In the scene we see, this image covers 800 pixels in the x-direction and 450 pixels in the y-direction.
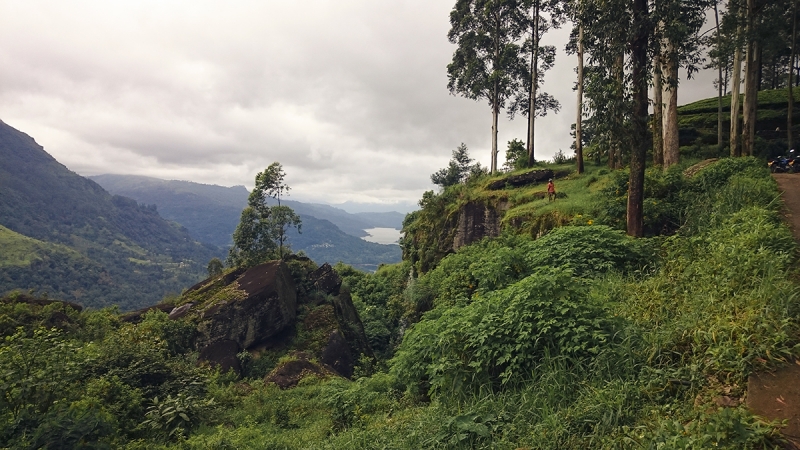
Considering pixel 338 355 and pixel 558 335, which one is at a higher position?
pixel 558 335

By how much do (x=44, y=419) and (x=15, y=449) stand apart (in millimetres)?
661

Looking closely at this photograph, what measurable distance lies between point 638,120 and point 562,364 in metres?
6.94

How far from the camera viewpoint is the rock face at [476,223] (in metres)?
18.0

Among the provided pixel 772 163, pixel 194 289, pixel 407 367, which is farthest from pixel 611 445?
pixel 194 289

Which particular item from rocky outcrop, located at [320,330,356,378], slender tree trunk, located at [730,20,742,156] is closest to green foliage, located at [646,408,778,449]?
slender tree trunk, located at [730,20,742,156]

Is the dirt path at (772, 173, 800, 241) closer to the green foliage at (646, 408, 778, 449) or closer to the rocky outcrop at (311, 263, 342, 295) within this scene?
the green foliage at (646, 408, 778, 449)

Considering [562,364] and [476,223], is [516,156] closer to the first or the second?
[476,223]

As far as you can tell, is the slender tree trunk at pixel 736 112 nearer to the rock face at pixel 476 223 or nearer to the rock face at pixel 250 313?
the rock face at pixel 476 223

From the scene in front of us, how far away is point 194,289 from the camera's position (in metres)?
23.5

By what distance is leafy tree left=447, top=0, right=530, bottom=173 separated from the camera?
80.8 feet

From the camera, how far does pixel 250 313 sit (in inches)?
713

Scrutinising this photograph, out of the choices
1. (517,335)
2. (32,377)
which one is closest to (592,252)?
(517,335)

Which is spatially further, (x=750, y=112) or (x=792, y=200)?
(x=750, y=112)

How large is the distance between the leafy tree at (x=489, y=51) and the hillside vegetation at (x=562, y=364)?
16.4 m
